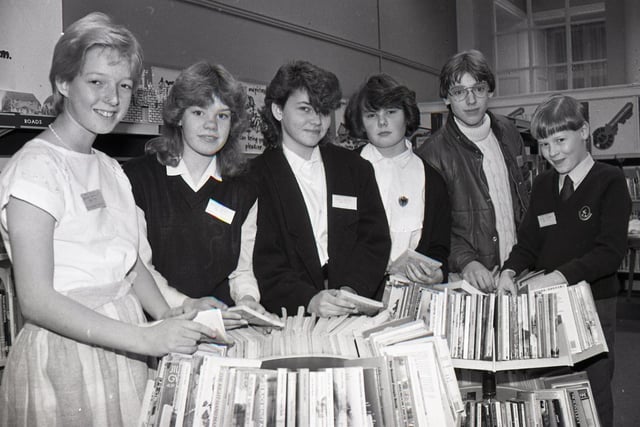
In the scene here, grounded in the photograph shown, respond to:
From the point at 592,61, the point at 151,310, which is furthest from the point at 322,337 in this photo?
the point at 592,61

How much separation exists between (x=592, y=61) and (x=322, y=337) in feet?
43.5

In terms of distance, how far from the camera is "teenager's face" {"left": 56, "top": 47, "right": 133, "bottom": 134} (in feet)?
4.96

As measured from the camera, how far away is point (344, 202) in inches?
91.5

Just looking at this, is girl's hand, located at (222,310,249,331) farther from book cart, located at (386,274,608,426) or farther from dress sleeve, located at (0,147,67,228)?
book cart, located at (386,274,608,426)

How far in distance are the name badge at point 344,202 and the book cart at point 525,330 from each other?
38 centimetres

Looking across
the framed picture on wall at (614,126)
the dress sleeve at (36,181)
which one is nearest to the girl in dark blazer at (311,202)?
the dress sleeve at (36,181)

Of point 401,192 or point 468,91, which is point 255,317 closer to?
point 401,192

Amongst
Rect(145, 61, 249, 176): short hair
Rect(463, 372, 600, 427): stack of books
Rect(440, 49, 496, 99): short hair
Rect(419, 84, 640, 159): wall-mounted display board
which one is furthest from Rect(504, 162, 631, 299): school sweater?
Rect(419, 84, 640, 159): wall-mounted display board

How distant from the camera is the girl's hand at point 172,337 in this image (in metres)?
1.30

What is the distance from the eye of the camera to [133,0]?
16.5 ft

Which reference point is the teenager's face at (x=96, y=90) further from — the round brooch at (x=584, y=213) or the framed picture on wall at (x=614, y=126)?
the framed picture on wall at (x=614, y=126)

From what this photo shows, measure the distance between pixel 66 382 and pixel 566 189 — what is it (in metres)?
1.93

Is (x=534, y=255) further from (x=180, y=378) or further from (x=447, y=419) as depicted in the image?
(x=180, y=378)

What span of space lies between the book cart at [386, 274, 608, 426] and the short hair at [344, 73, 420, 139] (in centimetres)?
87
